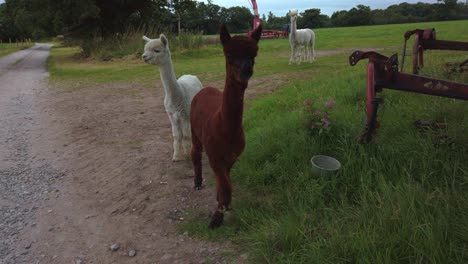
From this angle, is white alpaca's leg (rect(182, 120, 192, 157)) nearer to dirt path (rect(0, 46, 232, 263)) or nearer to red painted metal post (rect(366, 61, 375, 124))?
dirt path (rect(0, 46, 232, 263))

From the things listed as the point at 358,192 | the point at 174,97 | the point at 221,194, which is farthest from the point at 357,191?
the point at 174,97

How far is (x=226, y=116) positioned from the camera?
286cm

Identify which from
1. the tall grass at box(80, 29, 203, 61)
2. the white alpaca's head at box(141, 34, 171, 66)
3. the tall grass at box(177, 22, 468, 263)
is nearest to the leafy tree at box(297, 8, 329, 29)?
the tall grass at box(80, 29, 203, 61)

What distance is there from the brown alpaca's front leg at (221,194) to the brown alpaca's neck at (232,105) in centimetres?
41

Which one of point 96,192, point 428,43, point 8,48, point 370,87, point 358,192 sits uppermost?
point 8,48

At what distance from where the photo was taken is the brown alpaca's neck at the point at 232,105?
8.76ft

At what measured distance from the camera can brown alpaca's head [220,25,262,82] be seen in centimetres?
240

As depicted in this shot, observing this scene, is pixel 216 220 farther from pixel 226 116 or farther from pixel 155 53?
pixel 155 53

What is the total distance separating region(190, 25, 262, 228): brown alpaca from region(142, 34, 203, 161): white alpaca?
3.75ft

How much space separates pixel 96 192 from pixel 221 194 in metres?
1.86

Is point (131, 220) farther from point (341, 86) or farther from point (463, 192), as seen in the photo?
point (341, 86)

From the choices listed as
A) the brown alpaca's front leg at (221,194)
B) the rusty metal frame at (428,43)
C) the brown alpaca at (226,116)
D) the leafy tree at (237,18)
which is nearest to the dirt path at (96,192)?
the brown alpaca's front leg at (221,194)

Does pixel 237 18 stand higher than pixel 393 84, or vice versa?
pixel 237 18

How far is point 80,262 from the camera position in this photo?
290 centimetres
